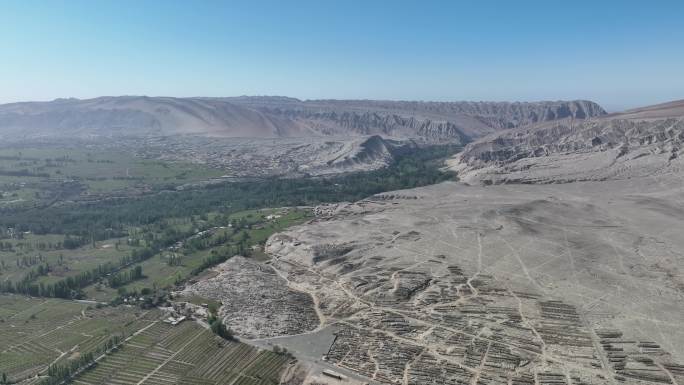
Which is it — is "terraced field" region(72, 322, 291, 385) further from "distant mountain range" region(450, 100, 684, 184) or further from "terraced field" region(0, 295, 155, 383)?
"distant mountain range" region(450, 100, 684, 184)

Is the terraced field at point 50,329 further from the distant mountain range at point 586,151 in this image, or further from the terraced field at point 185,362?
the distant mountain range at point 586,151

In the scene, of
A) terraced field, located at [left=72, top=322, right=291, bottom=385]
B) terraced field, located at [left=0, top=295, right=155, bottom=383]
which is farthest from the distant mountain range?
terraced field, located at [left=0, top=295, right=155, bottom=383]

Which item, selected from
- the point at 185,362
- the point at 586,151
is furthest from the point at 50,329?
the point at 586,151

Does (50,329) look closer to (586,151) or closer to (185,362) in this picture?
(185,362)

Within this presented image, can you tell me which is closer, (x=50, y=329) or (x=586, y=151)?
(x=50, y=329)

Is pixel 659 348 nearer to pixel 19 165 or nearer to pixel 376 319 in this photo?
pixel 376 319

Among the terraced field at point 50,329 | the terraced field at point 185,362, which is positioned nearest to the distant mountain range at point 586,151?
the terraced field at point 185,362
